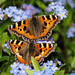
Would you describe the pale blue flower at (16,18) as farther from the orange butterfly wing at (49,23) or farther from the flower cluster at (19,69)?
the flower cluster at (19,69)

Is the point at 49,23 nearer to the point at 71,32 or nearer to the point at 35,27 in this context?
the point at 35,27

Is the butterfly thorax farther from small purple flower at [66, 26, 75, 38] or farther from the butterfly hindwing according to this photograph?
small purple flower at [66, 26, 75, 38]

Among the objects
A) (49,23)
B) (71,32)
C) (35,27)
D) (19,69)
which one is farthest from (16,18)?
(71,32)

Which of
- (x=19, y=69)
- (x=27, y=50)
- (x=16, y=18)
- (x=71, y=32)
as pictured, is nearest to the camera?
(x=19, y=69)

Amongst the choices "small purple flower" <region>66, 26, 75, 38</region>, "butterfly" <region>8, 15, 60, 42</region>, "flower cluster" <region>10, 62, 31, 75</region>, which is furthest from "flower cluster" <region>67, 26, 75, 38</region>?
"flower cluster" <region>10, 62, 31, 75</region>

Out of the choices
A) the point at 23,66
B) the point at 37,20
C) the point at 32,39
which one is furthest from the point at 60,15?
the point at 23,66

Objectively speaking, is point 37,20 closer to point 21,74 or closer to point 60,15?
point 60,15
